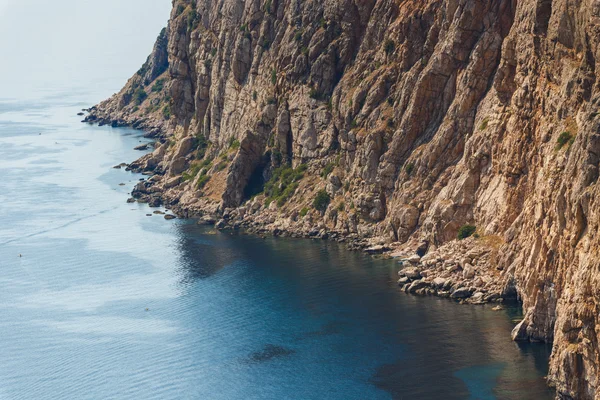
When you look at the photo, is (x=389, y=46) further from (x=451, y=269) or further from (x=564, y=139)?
(x=564, y=139)

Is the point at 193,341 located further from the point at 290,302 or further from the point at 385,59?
the point at 385,59

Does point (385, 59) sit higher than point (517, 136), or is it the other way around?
point (385, 59)

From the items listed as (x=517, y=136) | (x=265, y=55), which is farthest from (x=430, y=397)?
(x=265, y=55)

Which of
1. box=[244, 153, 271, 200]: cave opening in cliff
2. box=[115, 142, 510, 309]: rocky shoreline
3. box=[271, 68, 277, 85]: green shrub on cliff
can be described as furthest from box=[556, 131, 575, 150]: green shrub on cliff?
box=[271, 68, 277, 85]: green shrub on cliff

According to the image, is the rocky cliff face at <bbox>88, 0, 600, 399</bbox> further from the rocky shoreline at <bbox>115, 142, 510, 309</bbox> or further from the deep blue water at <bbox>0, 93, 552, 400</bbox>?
the deep blue water at <bbox>0, 93, 552, 400</bbox>

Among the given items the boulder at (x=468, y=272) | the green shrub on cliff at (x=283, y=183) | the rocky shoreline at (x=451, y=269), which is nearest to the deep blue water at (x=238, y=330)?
the rocky shoreline at (x=451, y=269)

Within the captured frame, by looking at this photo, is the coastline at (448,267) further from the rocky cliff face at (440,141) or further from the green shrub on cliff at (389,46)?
the green shrub on cliff at (389,46)
